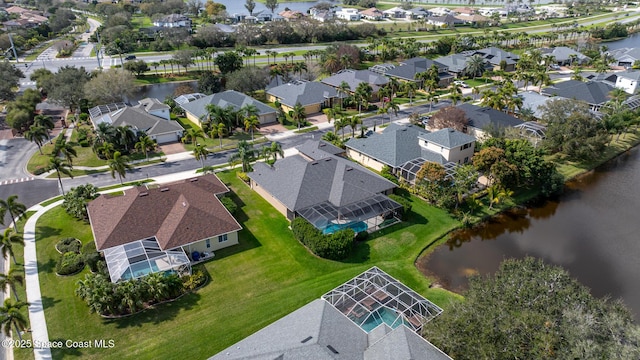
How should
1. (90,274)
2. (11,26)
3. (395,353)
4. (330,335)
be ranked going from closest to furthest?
(395,353)
(330,335)
(90,274)
(11,26)

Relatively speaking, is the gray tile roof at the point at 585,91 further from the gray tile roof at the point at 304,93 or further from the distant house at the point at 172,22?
the distant house at the point at 172,22

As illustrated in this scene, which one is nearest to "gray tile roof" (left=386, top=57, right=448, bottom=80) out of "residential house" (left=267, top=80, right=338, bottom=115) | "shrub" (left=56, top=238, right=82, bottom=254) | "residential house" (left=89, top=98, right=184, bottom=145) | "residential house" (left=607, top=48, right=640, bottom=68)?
"residential house" (left=267, top=80, right=338, bottom=115)

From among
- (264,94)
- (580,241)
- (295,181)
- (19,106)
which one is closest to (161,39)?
(264,94)

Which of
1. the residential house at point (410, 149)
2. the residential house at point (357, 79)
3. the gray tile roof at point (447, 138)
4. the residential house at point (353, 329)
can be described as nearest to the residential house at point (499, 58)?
the residential house at point (357, 79)

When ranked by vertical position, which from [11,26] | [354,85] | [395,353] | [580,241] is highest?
[11,26]

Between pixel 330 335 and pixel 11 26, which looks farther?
pixel 11 26

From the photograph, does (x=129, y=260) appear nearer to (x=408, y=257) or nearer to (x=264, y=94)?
(x=408, y=257)

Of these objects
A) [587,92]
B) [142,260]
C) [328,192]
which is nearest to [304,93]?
[328,192]
